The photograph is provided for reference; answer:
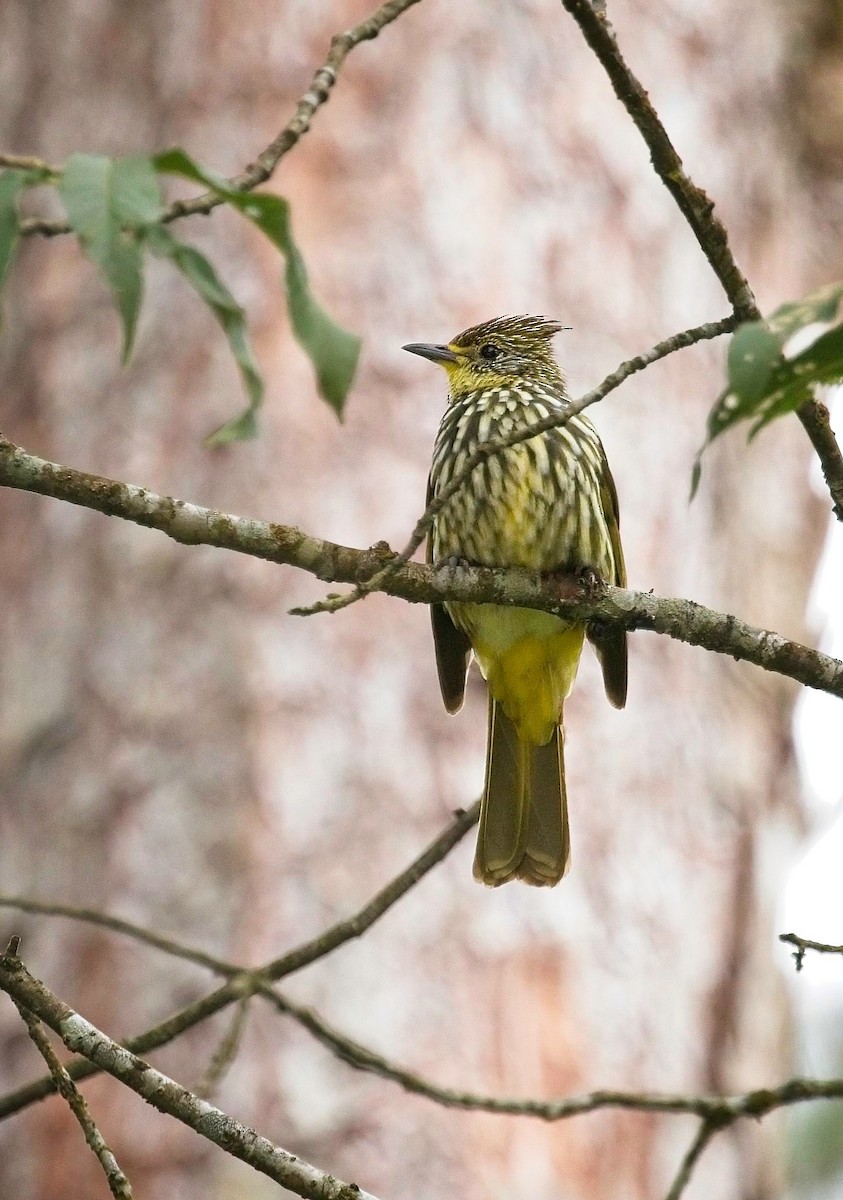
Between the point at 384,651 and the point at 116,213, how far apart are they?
11.0 ft

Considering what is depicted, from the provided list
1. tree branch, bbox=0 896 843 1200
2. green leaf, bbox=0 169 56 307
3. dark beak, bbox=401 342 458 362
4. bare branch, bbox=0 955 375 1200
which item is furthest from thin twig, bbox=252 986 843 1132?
dark beak, bbox=401 342 458 362

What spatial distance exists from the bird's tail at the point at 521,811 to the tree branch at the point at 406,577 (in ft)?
3.69

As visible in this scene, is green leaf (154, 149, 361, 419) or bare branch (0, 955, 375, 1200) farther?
bare branch (0, 955, 375, 1200)

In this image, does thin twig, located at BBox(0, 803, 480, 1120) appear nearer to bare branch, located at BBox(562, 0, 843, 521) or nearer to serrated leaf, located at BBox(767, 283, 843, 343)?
bare branch, located at BBox(562, 0, 843, 521)

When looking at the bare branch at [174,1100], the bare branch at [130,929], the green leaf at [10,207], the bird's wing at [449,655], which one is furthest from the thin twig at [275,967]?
the green leaf at [10,207]

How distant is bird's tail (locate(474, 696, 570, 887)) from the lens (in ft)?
13.8

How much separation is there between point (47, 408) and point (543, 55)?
7.03ft

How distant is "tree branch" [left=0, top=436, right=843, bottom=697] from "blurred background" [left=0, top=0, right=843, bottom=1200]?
166 cm

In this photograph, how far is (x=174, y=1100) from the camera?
2.31 meters

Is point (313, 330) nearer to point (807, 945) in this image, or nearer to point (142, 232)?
point (142, 232)

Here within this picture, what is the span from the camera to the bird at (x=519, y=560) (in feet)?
12.9

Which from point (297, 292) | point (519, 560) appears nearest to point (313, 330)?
point (297, 292)

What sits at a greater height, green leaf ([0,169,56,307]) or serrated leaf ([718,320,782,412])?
green leaf ([0,169,56,307])

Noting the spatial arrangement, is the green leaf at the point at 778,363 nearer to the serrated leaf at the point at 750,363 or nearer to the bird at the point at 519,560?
the serrated leaf at the point at 750,363
